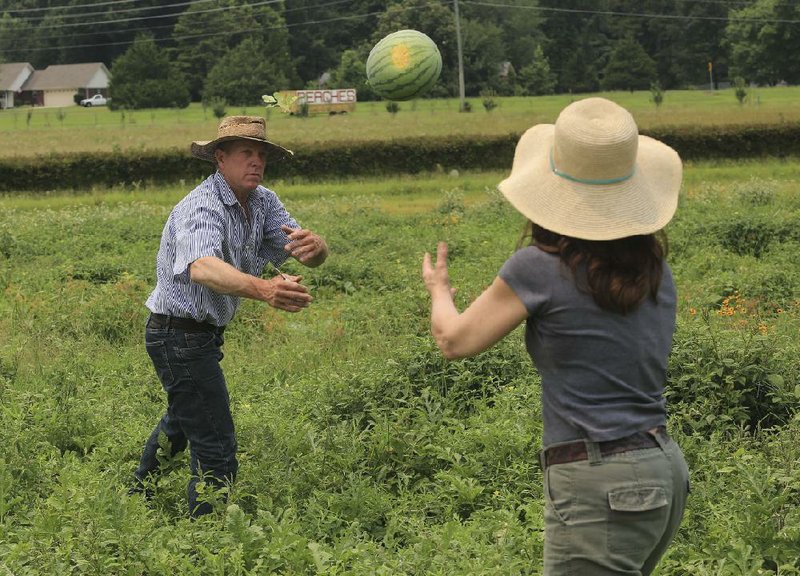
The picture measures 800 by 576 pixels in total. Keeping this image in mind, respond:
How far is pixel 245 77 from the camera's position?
68.2 m

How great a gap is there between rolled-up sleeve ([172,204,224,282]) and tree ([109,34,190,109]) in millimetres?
67213

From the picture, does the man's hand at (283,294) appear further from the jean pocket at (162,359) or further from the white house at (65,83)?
the white house at (65,83)

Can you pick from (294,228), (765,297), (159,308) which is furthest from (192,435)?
(765,297)

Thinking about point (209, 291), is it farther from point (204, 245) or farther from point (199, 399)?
point (199, 399)

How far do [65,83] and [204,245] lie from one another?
9869 centimetres

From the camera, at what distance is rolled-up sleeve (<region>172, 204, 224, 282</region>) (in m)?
4.61

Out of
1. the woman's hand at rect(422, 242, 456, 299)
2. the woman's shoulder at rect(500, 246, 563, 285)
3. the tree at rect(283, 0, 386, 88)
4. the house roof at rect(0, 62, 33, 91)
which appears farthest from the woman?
the house roof at rect(0, 62, 33, 91)

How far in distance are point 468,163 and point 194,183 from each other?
24.3ft

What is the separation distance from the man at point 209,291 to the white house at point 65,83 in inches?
3694

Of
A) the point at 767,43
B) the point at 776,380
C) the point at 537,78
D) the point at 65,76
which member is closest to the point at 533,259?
the point at 776,380

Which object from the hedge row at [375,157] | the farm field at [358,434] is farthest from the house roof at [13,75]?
the farm field at [358,434]

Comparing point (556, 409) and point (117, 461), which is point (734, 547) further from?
point (117, 461)

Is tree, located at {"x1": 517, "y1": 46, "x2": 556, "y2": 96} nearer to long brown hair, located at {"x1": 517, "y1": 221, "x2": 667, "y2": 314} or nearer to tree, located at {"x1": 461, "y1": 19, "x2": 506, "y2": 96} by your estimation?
tree, located at {"x1": 461, "y1": 19, "x2": 506, "y2": 96}

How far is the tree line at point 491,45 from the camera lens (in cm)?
7019
